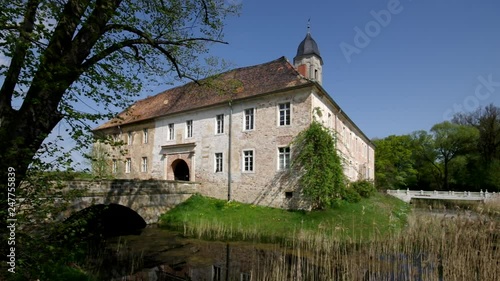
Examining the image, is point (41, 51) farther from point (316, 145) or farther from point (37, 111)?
point (316, 145)

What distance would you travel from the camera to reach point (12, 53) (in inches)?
134

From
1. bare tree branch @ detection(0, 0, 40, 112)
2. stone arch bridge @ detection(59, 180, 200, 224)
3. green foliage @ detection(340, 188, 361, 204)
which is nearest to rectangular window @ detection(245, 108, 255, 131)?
stone arch bridge @ detection(59, 180, 200, 224)

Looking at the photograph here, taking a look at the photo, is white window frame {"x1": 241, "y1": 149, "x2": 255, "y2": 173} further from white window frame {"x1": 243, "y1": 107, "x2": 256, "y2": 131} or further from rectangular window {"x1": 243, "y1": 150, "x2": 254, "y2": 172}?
white window frame {"x1": 243, "y1": 107, "x2": 256, "y2": 131}

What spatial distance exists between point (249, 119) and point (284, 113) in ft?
7.54

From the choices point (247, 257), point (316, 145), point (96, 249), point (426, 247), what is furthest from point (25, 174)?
point (316, 145)

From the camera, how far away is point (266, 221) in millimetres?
13531

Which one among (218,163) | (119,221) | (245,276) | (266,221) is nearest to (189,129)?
(218,163)

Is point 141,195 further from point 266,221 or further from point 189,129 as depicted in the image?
point 189,129

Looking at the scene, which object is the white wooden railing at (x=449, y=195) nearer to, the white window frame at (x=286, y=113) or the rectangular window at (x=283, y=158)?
the rectangular window at (x=283, y=158)

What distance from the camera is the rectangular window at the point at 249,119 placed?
17.2 m

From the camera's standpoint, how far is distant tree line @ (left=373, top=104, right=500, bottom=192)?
122 ft

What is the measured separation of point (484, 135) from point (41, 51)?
4750 centimetres

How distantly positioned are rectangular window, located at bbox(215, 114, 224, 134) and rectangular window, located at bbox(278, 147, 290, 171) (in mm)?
4319

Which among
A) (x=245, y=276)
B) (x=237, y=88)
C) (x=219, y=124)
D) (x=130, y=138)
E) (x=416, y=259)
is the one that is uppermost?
(x=237, y=88)
